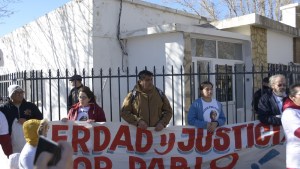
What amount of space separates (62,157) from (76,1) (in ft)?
29.5

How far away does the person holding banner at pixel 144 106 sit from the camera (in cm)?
509

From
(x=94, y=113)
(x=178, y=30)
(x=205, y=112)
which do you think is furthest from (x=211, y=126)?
(x=178, y=30)

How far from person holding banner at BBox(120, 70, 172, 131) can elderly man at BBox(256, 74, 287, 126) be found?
131cm

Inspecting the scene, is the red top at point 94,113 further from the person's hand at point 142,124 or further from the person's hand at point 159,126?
the person's hand at point 159,126

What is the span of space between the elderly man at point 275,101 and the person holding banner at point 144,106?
51.5 inches

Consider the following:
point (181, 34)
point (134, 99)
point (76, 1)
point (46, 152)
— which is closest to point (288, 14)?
point (181, 34)

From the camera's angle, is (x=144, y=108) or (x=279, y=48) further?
(x=279, y=48)

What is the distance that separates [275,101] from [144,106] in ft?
5.64

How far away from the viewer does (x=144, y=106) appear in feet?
16.8

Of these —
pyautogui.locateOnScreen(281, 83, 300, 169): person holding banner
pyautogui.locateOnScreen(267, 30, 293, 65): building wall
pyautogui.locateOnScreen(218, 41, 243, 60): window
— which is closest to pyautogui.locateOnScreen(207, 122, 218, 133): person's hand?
pyautogui.locateOnScreen(281, 83, 300, 169): person holding banner

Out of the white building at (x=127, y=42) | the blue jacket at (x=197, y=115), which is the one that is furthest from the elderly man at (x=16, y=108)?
the white building at (x=127, y=42)

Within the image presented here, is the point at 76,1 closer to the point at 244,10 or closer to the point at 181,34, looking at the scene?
the point at 181,34

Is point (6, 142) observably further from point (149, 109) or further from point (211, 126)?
point (211, 126)

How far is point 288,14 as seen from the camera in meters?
13.8
